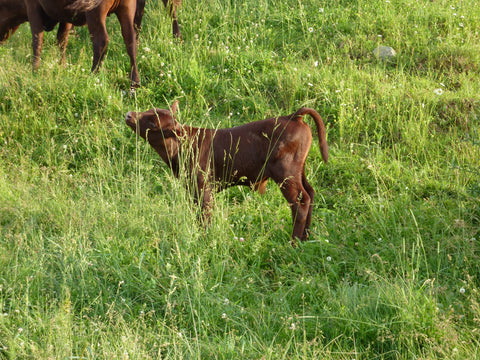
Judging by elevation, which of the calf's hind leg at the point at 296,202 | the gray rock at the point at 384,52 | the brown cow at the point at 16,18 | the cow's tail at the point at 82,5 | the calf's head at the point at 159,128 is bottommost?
the calf's hind leg at the point at 296,202

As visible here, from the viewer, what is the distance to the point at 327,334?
3.63 metres

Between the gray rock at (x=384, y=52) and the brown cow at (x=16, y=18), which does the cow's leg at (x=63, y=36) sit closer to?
the brown cow at (x=16, y=18)

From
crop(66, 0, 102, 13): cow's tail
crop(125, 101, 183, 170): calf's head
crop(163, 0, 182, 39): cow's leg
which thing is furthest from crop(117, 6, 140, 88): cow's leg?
crop(125, 101, 183, 170): calf's head

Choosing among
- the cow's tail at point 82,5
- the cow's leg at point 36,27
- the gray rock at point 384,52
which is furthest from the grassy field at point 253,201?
the cow's tail at point 82,5

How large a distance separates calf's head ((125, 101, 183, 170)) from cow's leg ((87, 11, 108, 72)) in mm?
2427

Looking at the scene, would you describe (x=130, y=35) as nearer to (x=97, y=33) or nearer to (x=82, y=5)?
(x=97, y=33)

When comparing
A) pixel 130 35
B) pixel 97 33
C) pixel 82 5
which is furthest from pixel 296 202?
pixel 82 5

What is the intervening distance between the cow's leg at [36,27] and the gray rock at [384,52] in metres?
3.92

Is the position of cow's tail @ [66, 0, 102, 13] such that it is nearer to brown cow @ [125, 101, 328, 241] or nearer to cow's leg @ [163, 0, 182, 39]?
cow's leg @ [163, 0, 182, 39]

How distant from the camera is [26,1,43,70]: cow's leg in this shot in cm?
717

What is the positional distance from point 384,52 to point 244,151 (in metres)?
3.33

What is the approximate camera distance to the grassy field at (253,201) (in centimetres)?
357

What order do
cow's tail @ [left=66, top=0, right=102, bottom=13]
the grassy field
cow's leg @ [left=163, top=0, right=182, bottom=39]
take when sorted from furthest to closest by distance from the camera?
cow's leg @ [left=163, top=0, right=182, bottom=39]
cow's tail @ [left=66, top=0, right=102, bottom=13]
the grassy field

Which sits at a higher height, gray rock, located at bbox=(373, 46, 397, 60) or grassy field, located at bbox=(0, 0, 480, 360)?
gray rock, located at bbox=(373, 46, 397, 60)
